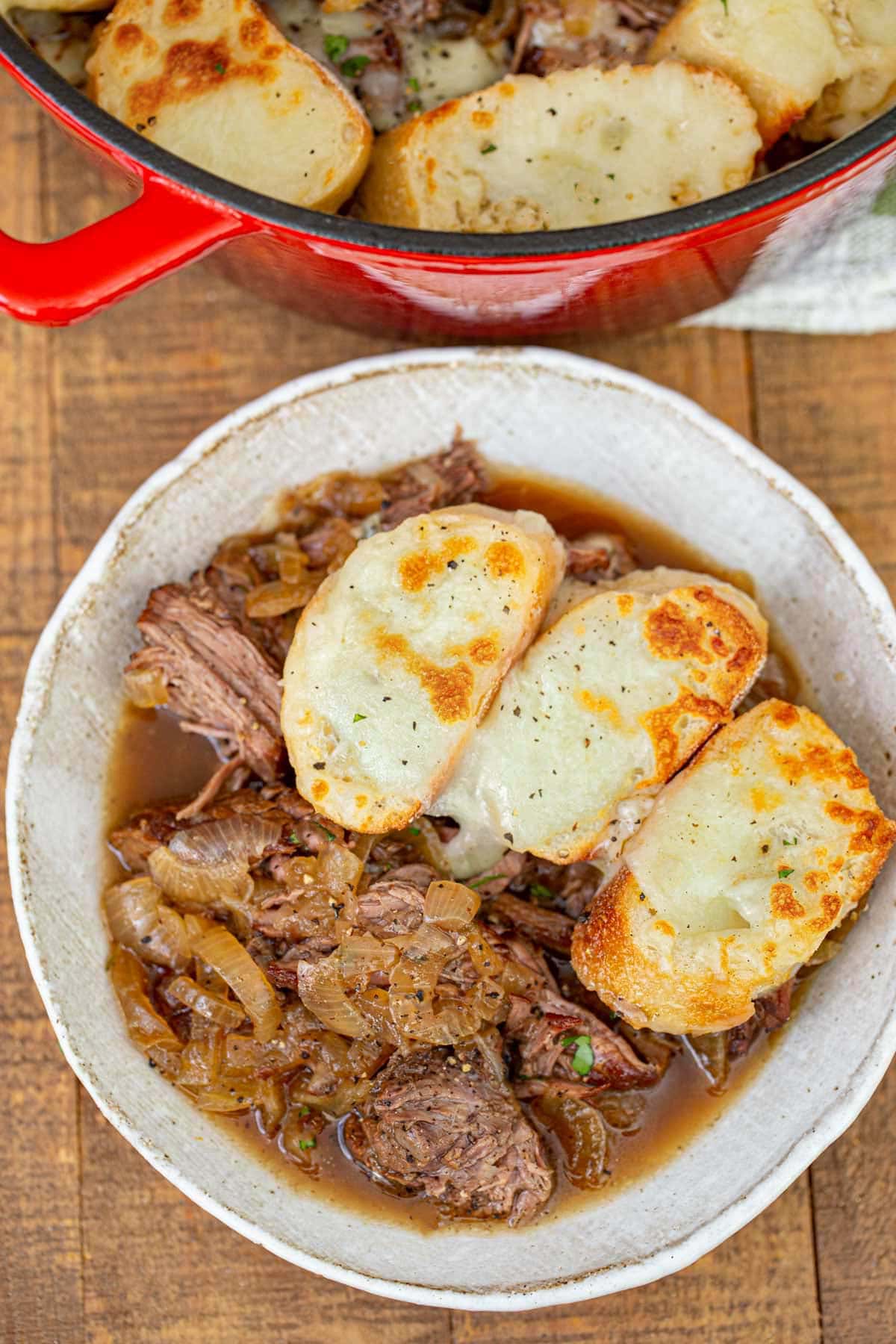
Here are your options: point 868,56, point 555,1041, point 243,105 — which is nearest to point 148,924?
point 555,1041

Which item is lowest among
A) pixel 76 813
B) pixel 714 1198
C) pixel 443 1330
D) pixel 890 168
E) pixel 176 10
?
pixel 443 1330

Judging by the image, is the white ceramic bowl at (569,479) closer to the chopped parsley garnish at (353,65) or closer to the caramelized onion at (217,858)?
the caramelized onion at (217,858)

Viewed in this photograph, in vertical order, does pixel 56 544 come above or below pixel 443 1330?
above

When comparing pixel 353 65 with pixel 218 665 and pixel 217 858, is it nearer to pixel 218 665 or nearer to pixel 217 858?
pixel 218 665

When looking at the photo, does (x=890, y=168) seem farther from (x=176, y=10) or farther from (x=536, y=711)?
(x=176, y=10)

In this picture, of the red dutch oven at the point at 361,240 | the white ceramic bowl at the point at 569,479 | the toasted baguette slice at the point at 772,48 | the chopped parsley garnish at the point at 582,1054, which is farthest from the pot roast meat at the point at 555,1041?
the toasted baguette slice at the point at 772,48

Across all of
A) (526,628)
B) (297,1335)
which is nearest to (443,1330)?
(297,1335)

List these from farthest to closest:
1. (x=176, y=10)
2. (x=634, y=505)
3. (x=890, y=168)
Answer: (x=634, y=505)
(x=176, y=10)
(x=890, y=168)
